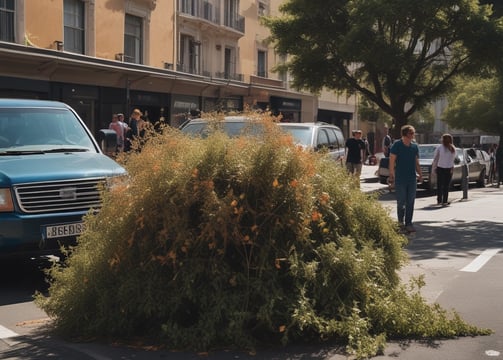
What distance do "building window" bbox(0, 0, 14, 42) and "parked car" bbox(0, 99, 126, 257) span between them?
13.2 meters

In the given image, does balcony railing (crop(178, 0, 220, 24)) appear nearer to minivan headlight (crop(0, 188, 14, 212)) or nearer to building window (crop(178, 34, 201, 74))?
building window (crop(178, 34, 201, 74))

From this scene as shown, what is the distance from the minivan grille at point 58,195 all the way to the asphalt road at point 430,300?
2.97 ft

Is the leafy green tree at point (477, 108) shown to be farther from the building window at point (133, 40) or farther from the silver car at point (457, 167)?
the building window at point (133, 40)

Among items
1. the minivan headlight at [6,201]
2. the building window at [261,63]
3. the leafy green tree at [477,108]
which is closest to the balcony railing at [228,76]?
the building window at [261,63]

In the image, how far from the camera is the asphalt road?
15.8ft

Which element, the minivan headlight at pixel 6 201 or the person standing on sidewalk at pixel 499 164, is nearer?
the minivan headlight at pixel 6 201

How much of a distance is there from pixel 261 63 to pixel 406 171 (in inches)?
1080

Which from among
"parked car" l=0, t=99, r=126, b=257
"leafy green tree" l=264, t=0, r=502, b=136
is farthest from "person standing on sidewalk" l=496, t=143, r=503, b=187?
"parked car" l=0, t=99, r=126, b=257

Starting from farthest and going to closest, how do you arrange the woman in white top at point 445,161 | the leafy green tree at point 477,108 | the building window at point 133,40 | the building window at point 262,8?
1. the leafy green tree at point 477,108
2. the building window at point 262,8
3. the building window at point 133,40
4. the woman in white top at point 445,161

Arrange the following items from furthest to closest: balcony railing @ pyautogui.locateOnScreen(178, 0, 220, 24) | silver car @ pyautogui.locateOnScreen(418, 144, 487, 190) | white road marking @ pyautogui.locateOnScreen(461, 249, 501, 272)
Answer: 1. balcony railing @ pyautogui.locateOnScreen(178, 0, 220, 24)
2. silver car @ pyautogui.locateOnScreen(418, 144, 487, 190)
3. white road marking @ pyautogui.locateOnScreen(461, 249, 501, 272)

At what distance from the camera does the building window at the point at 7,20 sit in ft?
66.2

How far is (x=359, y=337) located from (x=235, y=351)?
0.94m

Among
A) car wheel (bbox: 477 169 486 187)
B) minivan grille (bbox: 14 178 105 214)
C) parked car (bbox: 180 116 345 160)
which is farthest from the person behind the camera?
car wheel (bbox: 477 169 486 187)

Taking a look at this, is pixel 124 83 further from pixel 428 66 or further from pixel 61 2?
pixel 428 66
